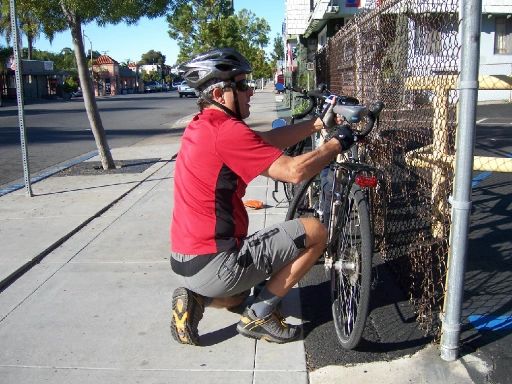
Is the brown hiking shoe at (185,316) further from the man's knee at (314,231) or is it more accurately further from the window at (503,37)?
the window at (503,37)

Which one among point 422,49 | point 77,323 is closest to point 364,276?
point 422,49

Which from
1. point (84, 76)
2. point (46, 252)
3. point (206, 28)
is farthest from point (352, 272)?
point (206, 28)

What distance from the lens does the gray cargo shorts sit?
321cm

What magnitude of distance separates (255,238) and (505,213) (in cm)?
368

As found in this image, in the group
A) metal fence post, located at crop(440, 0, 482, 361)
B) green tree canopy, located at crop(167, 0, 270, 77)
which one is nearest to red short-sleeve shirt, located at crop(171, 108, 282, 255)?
metal fence post, located at crop(440, 0, 482, 361)

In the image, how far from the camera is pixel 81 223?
6.13 m

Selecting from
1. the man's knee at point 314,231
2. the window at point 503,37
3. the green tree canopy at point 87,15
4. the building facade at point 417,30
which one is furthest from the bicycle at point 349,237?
the window at point 503,37

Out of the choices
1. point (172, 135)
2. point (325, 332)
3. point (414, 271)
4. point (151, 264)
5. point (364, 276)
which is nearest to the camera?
point (364, 276)

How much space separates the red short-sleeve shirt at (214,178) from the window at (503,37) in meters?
24.5

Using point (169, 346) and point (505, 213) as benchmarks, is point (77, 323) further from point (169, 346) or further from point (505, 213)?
point (505, 213)

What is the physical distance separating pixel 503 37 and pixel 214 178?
25.0 m

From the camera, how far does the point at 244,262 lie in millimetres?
3213

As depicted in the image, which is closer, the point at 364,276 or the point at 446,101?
the point at 364,276

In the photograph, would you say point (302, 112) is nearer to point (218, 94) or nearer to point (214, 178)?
point (218, 94)
